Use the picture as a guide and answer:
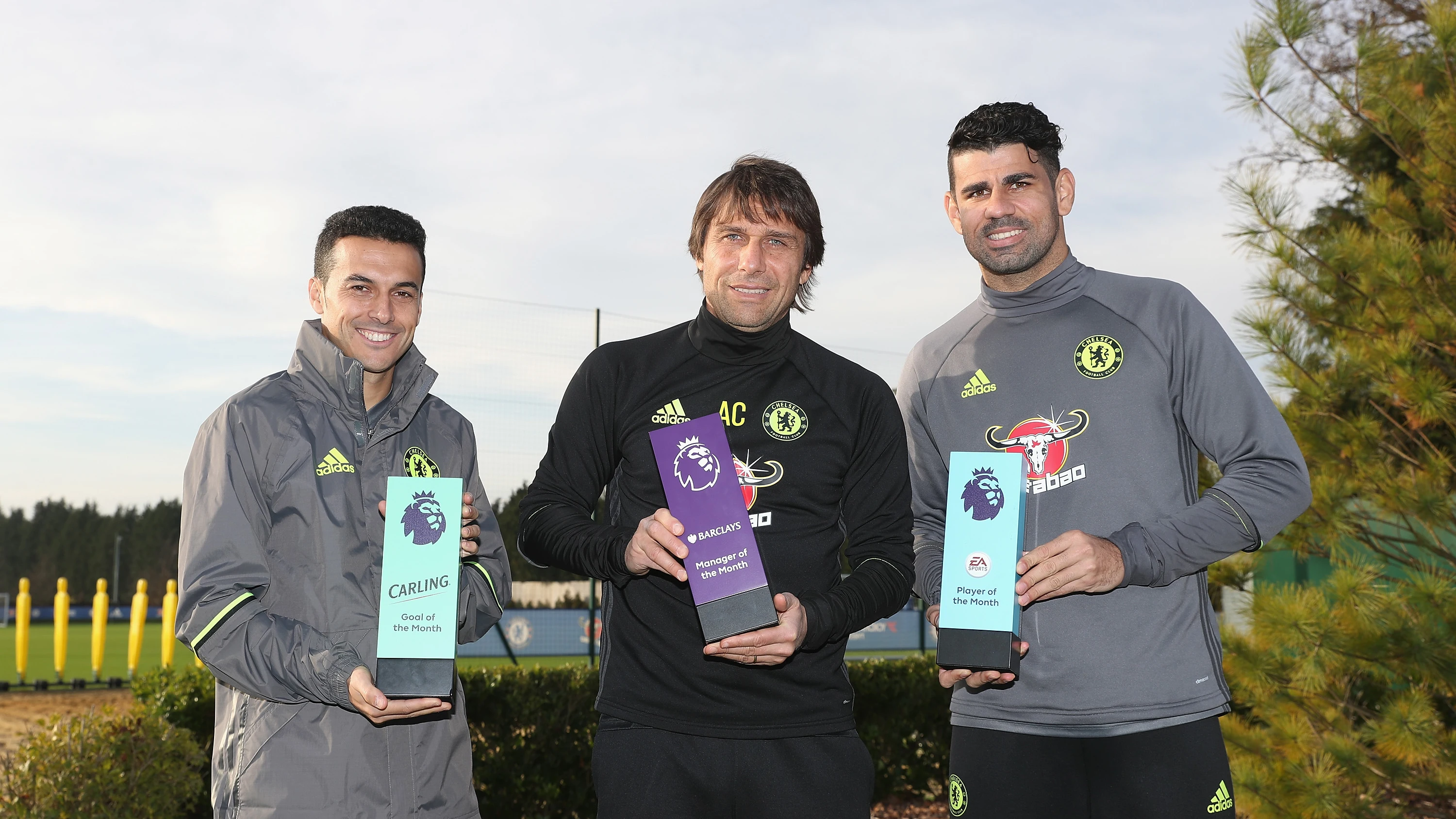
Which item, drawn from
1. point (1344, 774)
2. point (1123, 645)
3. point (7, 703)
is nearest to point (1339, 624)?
point (1344, 774)

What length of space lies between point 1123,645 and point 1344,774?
3.46m

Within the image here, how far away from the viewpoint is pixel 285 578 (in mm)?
2449

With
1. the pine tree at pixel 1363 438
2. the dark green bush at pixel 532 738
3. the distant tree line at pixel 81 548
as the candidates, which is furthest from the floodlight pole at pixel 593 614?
the distant tree line at pixel 81 548

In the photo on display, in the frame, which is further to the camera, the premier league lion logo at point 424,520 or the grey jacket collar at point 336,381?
the grey jacket collar at point 336,381

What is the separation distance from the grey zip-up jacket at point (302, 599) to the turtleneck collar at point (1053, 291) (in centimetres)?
164

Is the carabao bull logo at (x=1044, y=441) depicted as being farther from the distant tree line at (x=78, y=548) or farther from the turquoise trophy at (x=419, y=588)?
the distant tree line at (x=78, y=548)

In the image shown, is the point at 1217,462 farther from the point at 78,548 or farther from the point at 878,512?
the point at 78,548

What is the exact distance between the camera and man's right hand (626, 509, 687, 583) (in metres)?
2.25

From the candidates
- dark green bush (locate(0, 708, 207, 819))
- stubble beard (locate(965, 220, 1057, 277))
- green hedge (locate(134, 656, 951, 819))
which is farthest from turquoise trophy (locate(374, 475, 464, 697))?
green hedge (locate(134, 656, 951, 819))

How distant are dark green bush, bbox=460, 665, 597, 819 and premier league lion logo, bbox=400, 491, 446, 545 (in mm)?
4336

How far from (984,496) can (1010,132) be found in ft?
3.28

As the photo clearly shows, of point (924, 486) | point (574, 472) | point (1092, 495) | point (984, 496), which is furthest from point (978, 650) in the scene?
point (574, 472)

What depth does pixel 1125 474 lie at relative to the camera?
262 cm

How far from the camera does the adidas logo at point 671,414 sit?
2.60 meters
